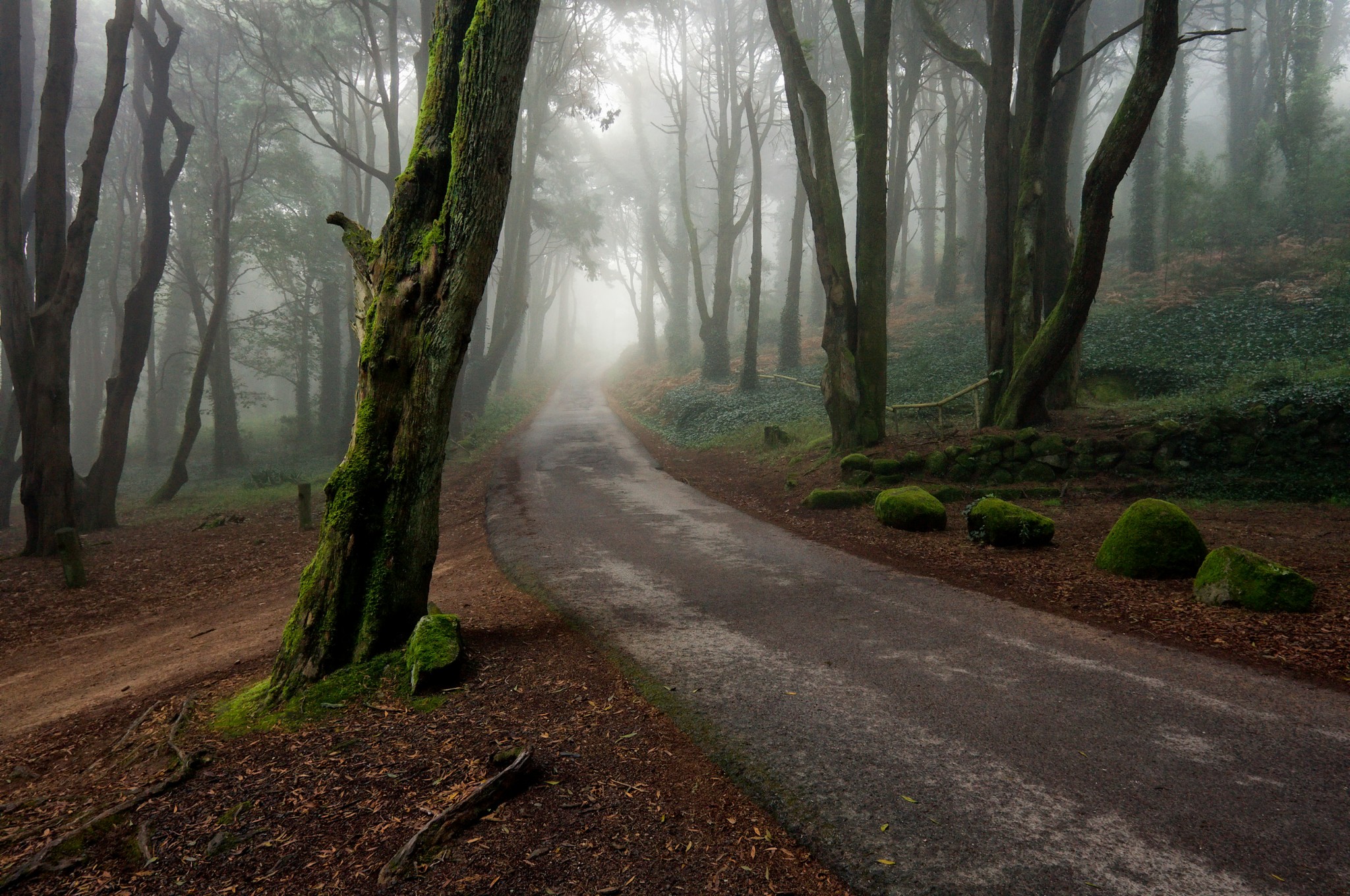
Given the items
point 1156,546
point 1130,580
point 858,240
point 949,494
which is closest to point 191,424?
point 858,240

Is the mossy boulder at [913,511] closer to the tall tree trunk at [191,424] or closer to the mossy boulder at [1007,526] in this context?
the mossy boulder at [1007,526]

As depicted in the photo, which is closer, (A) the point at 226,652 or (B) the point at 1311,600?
A: (B) the point at 1311,600

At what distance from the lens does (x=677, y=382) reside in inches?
1132

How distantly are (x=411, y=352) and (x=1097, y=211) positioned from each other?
9435 mm

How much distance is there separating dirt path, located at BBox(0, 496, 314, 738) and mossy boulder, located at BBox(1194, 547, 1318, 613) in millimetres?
7861

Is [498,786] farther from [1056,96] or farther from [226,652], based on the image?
[1056,96]

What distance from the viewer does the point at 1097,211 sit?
30.9 feet

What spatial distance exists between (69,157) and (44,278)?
2051 cm

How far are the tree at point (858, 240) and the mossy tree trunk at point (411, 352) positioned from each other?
809cm

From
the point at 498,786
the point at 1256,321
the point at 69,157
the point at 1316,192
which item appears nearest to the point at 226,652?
the point at 498,786

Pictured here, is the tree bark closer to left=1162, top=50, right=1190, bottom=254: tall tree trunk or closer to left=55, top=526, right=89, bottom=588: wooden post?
left=1162, top=50, right=1190, bottom=254: tall tree trunk

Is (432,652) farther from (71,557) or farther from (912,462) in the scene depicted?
(912,462)

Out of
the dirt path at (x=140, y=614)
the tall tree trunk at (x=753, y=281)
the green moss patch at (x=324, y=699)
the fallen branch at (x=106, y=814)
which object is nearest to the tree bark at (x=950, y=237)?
the tall tree trunk at (x=753, y=281)

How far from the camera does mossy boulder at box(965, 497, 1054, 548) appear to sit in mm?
7426
